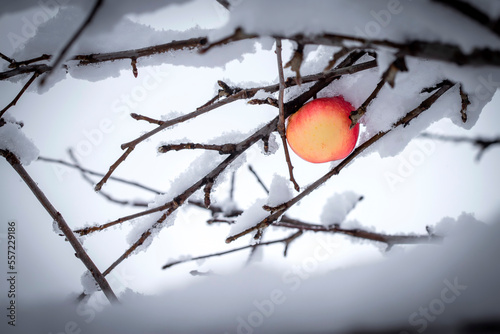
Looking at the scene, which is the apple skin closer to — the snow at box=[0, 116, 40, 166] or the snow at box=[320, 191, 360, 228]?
the snow at box=[320, 191, 360, 228]

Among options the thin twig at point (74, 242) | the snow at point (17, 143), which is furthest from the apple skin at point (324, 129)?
the snow at point (17, 143)

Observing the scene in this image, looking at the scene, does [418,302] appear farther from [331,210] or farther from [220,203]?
[220,203]

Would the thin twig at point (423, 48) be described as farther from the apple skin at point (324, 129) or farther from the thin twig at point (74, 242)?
the thin twig at point (74, 242)

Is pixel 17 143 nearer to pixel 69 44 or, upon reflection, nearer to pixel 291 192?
pixel 69 44

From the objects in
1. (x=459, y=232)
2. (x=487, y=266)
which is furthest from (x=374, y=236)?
(x=487, y=266)

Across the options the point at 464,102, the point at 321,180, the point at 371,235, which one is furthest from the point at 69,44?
the point at 371,235
